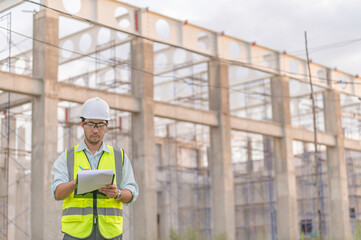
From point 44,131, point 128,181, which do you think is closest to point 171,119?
point 44,131

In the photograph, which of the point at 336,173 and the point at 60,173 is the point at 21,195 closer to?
the point at 336,173

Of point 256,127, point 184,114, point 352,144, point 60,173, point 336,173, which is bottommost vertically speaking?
point 60,173

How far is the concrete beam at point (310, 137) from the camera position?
30409 millimetres

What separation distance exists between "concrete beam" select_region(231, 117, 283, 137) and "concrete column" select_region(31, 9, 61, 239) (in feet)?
31.8

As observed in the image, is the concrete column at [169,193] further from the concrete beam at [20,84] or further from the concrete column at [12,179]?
the concrete beam at [20,84]

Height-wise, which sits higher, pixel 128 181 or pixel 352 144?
pixel 352 144

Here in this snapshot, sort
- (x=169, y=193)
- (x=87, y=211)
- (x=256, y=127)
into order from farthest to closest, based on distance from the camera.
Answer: (x=169, y=193), (x=256, y=127), (x=87, y=211)

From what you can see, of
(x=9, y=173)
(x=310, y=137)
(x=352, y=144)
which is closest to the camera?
(x=9, y=173)

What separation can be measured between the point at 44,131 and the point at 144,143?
4.63m

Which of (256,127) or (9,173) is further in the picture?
(256,127)

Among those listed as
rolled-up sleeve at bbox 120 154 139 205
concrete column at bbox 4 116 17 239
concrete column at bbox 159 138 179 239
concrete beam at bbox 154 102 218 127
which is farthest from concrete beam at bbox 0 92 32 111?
rolled-up sleeve at bbox 120 154 139 205

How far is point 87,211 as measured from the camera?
362 centimetres

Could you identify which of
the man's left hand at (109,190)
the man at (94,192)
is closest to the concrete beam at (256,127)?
the man at (94,192)

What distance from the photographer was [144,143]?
23453mm
